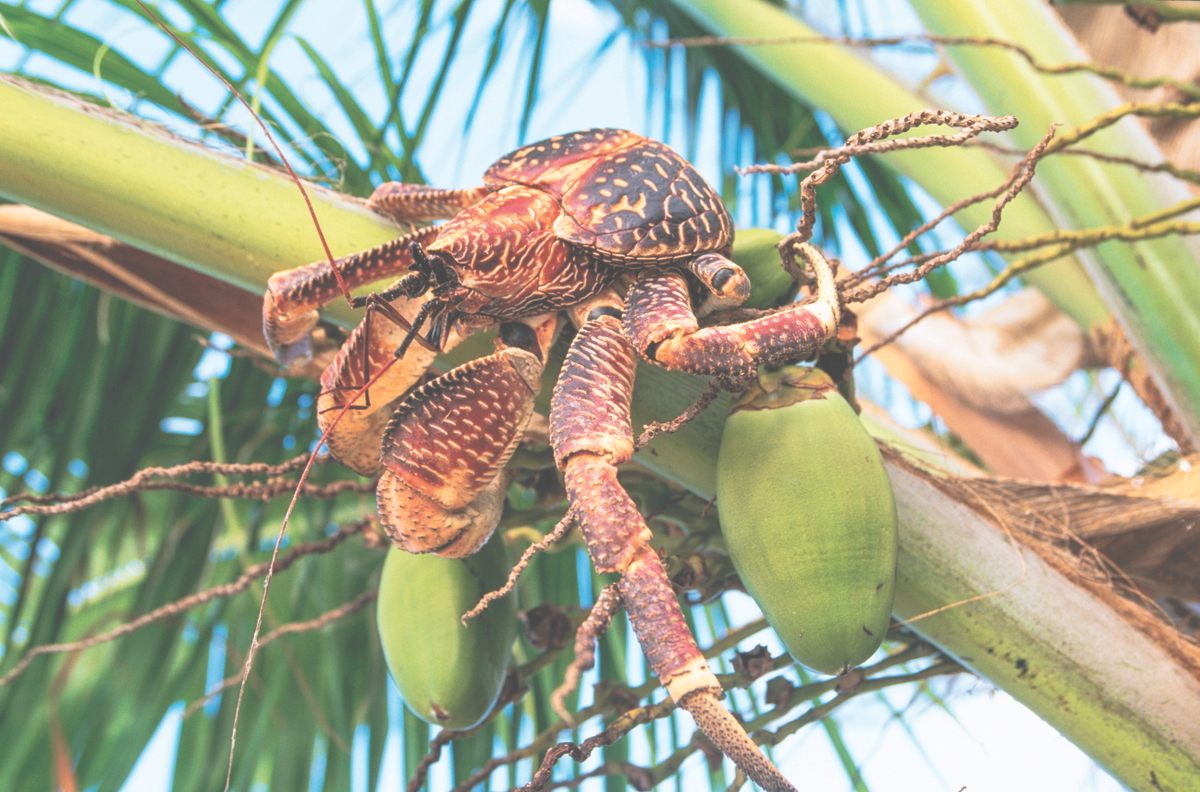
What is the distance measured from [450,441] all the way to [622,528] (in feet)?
0.62

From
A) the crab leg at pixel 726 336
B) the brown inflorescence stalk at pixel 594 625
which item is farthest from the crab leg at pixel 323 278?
the brown inflorescence stalk at pixel 594 625

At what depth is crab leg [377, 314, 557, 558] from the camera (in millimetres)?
800

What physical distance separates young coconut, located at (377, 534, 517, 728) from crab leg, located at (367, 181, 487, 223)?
12.1 inches

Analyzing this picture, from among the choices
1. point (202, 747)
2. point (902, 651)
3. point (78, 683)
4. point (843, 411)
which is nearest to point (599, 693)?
point (902, 651)

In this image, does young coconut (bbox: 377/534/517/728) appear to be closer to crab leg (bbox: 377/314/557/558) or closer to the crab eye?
crab leg (bbox: 377/314/557/558)

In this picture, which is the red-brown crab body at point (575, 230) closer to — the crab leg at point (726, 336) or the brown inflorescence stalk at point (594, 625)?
the crab leg at point (726, 336)

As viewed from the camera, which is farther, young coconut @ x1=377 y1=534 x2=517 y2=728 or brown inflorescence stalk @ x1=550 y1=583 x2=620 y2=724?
young coconut @ x1=377 y1=534 x2=517 y2=728

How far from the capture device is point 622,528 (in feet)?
2.17

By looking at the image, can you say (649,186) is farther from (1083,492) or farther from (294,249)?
(1083,492)

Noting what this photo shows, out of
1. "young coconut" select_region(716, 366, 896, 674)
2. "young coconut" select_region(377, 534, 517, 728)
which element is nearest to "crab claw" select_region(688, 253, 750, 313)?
"young coconut" select_region(716, 366, 896, 674)

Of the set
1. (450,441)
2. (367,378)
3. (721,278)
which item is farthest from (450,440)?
(721,278)

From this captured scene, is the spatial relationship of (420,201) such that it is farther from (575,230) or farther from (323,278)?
(575,230)

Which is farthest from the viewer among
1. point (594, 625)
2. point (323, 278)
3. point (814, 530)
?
point (323, 278)

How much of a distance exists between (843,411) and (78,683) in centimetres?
126
